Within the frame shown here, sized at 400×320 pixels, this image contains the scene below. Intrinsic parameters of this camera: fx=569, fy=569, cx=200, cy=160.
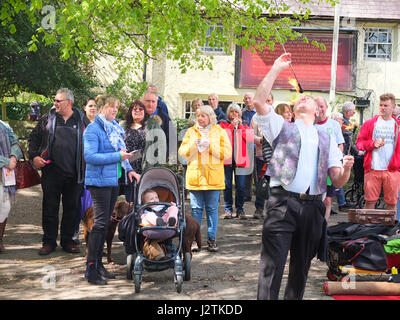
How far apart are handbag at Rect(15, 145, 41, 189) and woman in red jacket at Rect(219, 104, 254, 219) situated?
3.63 meters

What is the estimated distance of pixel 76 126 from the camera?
8.03 m

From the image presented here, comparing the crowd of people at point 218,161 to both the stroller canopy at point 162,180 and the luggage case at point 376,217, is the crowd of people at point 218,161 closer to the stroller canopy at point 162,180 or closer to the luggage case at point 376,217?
the stroller canopy at point 162,180

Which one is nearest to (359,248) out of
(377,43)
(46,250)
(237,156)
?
(46,250)

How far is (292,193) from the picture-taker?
15.8ft

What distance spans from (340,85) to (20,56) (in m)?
12.1

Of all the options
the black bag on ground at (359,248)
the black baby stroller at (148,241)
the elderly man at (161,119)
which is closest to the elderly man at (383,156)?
the black bag on ground at (359,248)

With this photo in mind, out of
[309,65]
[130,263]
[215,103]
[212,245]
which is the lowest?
[212,245]

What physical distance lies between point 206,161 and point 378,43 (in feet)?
49.5

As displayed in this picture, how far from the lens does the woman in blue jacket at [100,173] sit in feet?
21.0

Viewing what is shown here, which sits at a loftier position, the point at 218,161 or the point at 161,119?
the point at 161,119

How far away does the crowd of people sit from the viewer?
484 centimetres

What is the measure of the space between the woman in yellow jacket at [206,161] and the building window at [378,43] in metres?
14.6

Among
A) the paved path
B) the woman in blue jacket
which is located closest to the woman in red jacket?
the paved path

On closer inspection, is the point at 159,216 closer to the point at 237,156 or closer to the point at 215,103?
the point at 237,156
